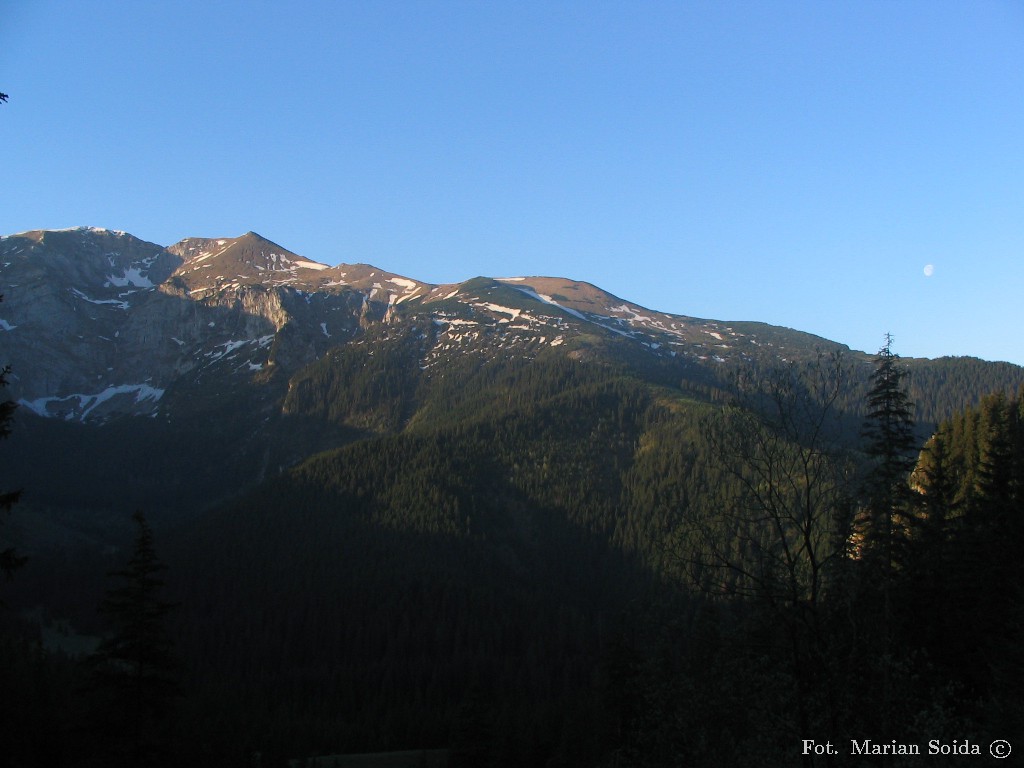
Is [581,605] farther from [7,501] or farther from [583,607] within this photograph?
[7,501]

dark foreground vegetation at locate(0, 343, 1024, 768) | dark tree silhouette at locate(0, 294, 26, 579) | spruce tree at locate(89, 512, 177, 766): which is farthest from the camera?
spruce tree at locate(89, 512, 177, 766)

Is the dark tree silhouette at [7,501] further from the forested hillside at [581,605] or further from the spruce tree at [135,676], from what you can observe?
the spruce tree at [135,676]

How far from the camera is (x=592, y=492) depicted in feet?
613

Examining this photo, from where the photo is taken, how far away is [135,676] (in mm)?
29250

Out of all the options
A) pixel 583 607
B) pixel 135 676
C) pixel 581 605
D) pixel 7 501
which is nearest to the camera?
pixel 7 501

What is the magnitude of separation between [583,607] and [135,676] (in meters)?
133

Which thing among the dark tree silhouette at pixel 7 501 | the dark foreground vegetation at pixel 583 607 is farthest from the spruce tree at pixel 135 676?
the dark tree silhouette at pixel 7 501

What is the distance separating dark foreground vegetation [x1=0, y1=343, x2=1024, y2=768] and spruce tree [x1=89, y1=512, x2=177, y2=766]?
102 mm

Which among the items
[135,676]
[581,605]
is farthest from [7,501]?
[581,605]

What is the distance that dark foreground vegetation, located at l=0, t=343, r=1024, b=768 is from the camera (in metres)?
19.5

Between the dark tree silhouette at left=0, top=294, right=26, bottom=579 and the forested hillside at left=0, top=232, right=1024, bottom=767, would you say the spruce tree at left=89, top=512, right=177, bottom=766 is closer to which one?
the forested hillside at left=0, top=232, right=1024, bottom=767

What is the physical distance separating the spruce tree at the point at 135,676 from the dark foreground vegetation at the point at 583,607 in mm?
102

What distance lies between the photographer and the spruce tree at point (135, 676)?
94.4 feet

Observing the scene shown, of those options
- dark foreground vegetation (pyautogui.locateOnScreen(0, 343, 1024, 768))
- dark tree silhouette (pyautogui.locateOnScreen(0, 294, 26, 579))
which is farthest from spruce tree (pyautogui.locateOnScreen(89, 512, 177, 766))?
dark tree silhouette (pyautogui.locateOnScreen(0, 294, 26, 579))
